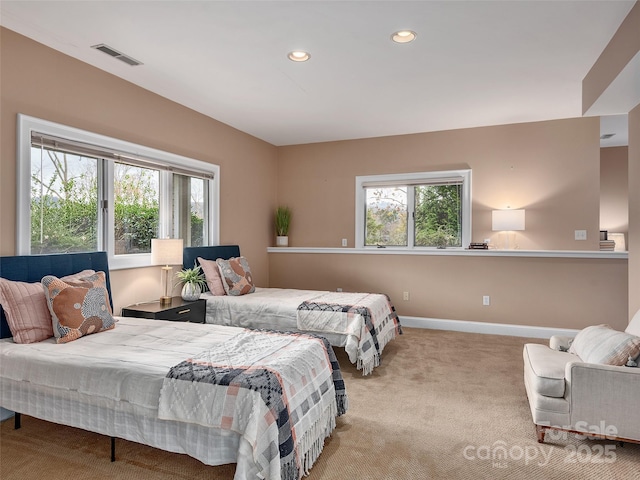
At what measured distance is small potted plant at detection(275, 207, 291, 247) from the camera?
594 centimetres

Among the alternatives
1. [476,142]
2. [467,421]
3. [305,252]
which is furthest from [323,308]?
[476,142]

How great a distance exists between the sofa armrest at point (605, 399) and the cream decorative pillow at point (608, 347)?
8cm

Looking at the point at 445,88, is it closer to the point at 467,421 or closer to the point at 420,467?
the point at 467,421

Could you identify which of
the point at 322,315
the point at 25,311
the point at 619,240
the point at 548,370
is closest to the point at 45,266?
the point at 25,311

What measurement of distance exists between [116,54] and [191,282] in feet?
6.99

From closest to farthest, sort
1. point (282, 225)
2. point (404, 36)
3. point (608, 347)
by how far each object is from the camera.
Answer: point (608, 347) → point (404, 36) → point (282, 225)

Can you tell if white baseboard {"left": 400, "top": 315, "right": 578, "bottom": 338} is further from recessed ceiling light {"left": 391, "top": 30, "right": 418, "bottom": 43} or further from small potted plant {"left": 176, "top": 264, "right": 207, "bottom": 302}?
recessed ceiling light {"left": 391, "top": 30, "right": 418, "bottom": 43}

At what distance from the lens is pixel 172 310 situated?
3.47 meters

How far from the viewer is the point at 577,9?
2377mm

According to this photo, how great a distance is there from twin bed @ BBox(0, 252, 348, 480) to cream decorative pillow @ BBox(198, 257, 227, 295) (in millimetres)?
1557

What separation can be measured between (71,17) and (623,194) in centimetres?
735

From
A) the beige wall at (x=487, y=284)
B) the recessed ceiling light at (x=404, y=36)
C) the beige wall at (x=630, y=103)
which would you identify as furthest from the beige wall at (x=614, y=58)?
the beige wall at (x=487, y=284)

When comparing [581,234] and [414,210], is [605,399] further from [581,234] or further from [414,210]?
[414,210]

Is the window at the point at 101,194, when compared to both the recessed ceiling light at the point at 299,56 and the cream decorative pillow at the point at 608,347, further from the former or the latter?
the cream decorative pillow at the point at 608,347
